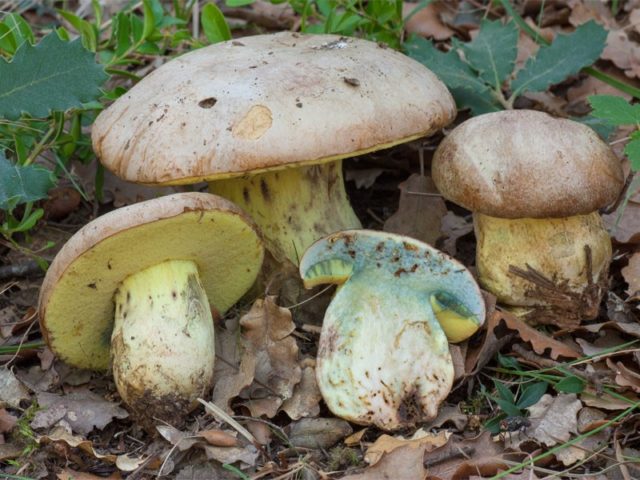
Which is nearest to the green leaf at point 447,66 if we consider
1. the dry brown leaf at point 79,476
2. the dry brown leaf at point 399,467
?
the dry brown leaf at point 399,467

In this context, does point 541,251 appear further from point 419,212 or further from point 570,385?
point 419,212

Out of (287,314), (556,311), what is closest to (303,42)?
(287,314)

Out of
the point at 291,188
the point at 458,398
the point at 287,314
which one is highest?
the point at 291,188

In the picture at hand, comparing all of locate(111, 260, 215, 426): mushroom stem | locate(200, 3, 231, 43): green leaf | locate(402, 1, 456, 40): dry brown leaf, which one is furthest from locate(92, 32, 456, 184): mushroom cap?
locate(402, 1, 456, 40): dry brown leaf

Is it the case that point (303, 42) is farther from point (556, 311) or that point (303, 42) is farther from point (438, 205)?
point (556, 311)

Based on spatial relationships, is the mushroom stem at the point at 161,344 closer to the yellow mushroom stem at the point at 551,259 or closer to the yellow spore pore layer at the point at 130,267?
the yellow spore pore layer at the point at 130,267

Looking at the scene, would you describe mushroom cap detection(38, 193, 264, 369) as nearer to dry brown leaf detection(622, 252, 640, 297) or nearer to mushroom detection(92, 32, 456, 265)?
mushroom detection(92, 32, 456, 265)
